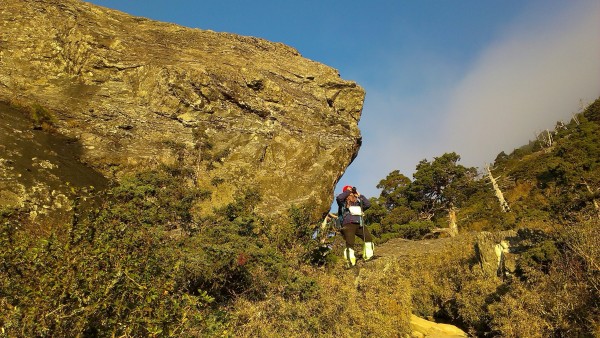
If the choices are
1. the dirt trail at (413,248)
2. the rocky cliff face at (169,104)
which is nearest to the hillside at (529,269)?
the dirt trail at (413,248)

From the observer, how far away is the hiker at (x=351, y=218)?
924cm

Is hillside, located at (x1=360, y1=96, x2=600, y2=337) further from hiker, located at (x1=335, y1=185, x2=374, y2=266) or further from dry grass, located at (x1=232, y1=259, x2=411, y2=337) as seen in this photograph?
hiker, located at (x1=335, y1=185, x2=374, y2=266)

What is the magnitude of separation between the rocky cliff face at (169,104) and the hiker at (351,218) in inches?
206

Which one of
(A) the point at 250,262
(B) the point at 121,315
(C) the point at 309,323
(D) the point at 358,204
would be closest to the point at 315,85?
(D) the point at 358,204

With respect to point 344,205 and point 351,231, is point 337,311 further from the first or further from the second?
point 344,205

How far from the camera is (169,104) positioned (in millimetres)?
16266

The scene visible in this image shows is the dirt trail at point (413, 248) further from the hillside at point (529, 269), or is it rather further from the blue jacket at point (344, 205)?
the blue jacket at point (344, 205)

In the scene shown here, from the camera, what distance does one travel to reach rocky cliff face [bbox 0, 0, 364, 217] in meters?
14.9

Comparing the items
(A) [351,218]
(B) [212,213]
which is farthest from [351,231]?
(B) [212,213]

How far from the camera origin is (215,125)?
16.6m

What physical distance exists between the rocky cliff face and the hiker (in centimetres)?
523

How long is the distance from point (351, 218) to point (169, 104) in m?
10.5

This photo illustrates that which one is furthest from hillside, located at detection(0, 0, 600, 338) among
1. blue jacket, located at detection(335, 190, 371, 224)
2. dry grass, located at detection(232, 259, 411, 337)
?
blue jacket, located at detection(335, 190, 371, 224)

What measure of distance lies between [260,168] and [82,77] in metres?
8.66
